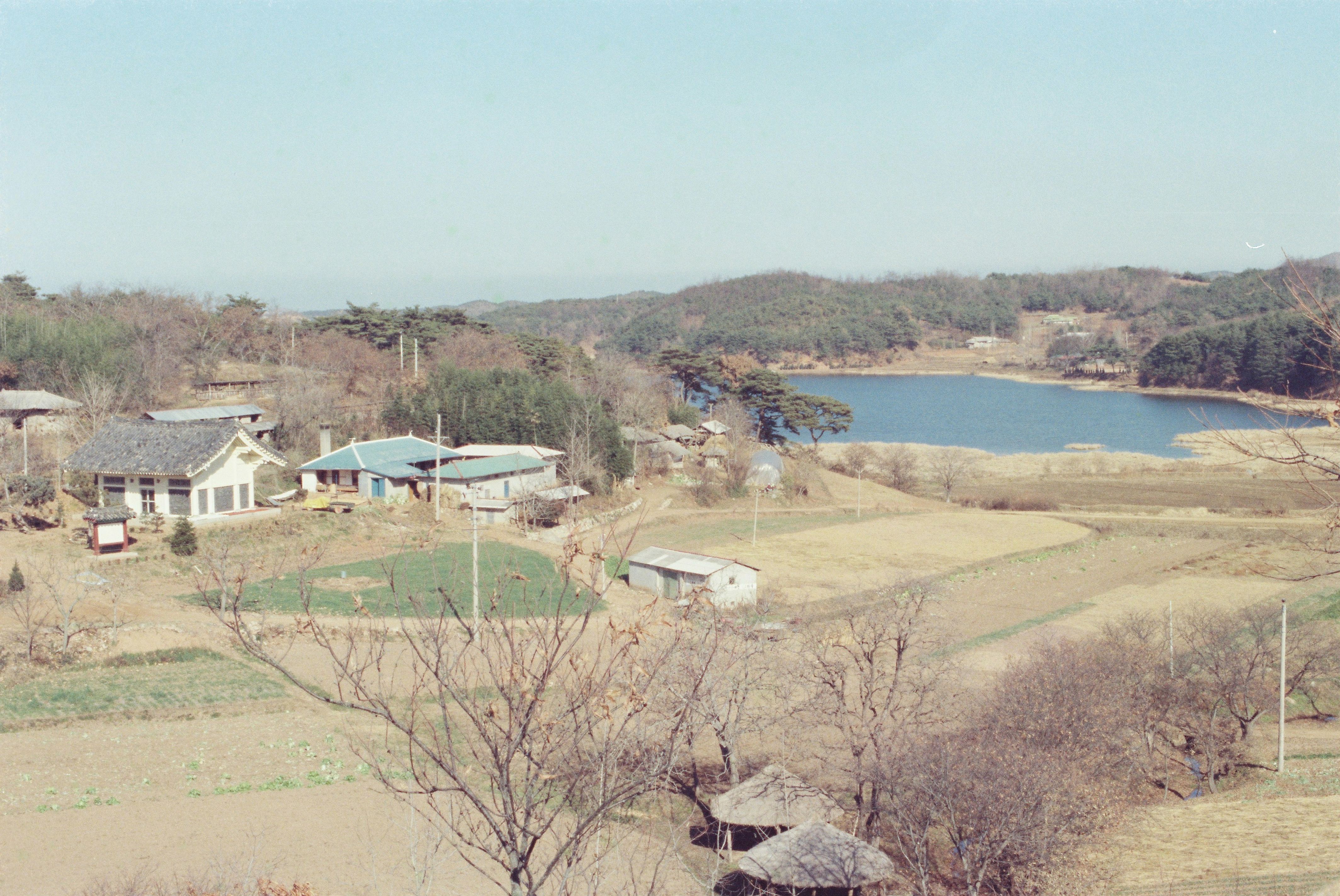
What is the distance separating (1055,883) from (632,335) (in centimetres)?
13248

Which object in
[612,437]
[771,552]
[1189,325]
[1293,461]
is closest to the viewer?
[1293,461]

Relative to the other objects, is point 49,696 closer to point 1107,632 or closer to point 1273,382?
point 1107,632

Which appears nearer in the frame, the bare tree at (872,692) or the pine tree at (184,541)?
the bare tree at (872,692)

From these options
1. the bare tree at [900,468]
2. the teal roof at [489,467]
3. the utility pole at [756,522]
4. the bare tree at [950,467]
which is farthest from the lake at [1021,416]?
the teal roof at [489,467]

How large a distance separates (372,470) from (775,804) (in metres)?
22.7

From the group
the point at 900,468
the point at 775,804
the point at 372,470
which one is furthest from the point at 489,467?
the point at 775,804

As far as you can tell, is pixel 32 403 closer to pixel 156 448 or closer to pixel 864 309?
pixel 156 448

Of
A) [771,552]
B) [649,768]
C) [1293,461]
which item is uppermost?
[1293,461]

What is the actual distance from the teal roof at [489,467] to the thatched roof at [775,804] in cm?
2197

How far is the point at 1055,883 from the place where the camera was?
9.84m

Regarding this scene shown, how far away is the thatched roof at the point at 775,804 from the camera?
12000 millimetres

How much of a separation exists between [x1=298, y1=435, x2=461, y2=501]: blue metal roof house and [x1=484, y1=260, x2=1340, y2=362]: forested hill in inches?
3221

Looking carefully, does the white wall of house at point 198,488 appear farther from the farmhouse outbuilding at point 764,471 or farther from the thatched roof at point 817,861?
the thatched roof at point 817,861

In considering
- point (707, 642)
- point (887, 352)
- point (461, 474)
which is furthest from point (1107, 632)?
point (887, 352)
